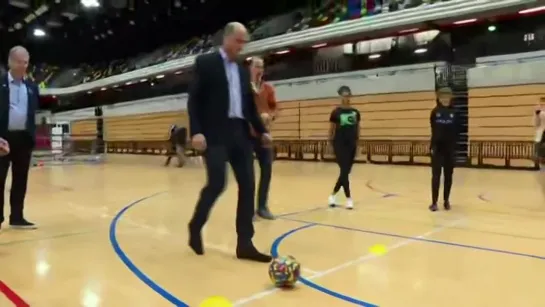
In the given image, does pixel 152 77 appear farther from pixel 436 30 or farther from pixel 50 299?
pixel 50 299

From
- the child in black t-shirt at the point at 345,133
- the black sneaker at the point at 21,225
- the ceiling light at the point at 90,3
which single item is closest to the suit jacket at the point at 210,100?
the black sneaker at the point at 21,225

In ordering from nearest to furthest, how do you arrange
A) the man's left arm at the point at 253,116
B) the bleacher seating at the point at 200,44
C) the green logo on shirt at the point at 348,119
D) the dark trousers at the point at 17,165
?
the man's left arm at the point at 253,116, the dark trousers at the point at 17,165, the green logo on shirt at the point at 348,119, the bleacher seating at the point at 200,44

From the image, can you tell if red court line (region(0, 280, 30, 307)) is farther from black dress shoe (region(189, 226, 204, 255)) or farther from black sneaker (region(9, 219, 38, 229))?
black sneaker (region(9, 219, 38, 229))

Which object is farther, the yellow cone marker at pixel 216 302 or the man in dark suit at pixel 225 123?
the man in dark suit at pixel 225 123

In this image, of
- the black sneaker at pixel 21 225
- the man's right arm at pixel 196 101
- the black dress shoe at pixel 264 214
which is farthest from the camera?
the black dress shoe at pixel 264 214

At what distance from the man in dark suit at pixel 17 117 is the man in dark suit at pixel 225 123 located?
207 cm

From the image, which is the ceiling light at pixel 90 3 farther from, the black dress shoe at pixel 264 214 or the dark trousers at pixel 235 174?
the dark trousers at pixel 235 174

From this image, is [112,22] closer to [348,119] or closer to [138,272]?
[348,119]

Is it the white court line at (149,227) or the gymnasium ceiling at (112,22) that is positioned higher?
the gymnasium ceiling at (112,22)

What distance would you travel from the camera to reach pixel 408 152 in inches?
611

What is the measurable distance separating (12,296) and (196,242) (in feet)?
4.38

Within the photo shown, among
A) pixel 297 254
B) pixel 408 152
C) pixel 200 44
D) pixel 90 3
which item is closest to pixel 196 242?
pixel 297 254

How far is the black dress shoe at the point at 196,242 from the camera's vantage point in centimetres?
377

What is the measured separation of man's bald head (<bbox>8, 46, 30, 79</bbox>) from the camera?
14.9 ft
